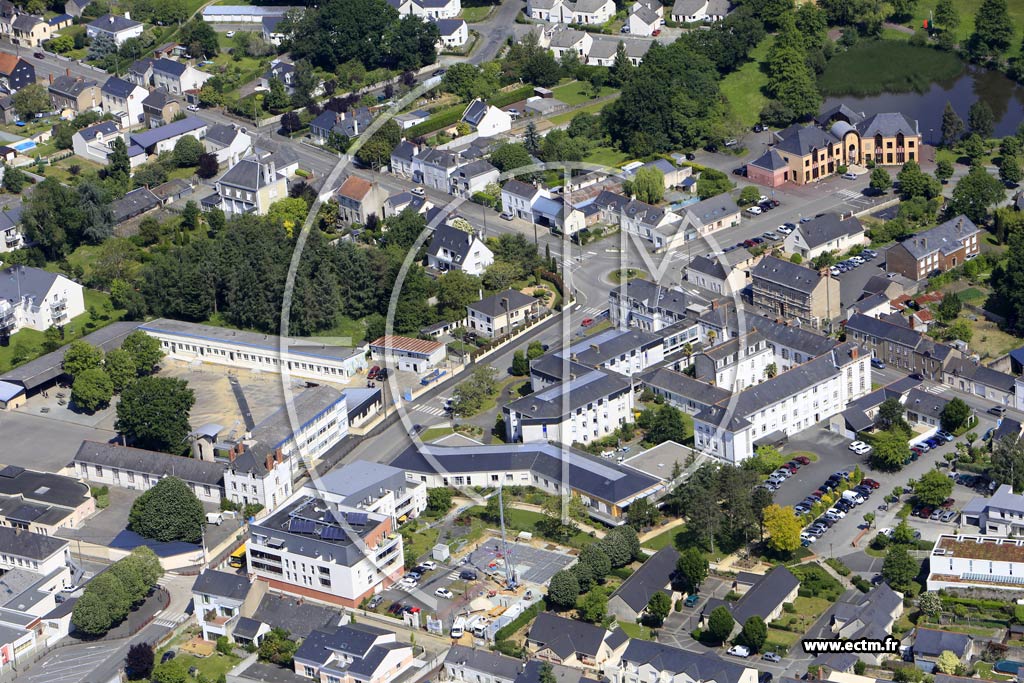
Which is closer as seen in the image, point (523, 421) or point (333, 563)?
point (333, 563)

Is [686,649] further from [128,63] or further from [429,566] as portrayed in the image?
[128,63]

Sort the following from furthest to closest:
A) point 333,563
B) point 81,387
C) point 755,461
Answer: point 81,387 → point 755,461 → point 333,563

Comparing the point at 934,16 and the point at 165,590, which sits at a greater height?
the point at 934,16

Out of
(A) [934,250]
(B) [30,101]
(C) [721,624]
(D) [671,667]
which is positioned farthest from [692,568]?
(B) [30,101]

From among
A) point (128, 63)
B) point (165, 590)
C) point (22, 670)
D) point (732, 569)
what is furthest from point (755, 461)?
point (128, 63)

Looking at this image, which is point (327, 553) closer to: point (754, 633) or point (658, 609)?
point (658, 609)

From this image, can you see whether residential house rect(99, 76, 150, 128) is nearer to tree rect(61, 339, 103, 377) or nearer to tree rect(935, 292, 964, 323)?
tree rect(61, 339, 103, 377)

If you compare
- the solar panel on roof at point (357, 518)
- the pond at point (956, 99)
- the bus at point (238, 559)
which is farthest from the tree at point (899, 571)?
the pond at point (956, 99)
